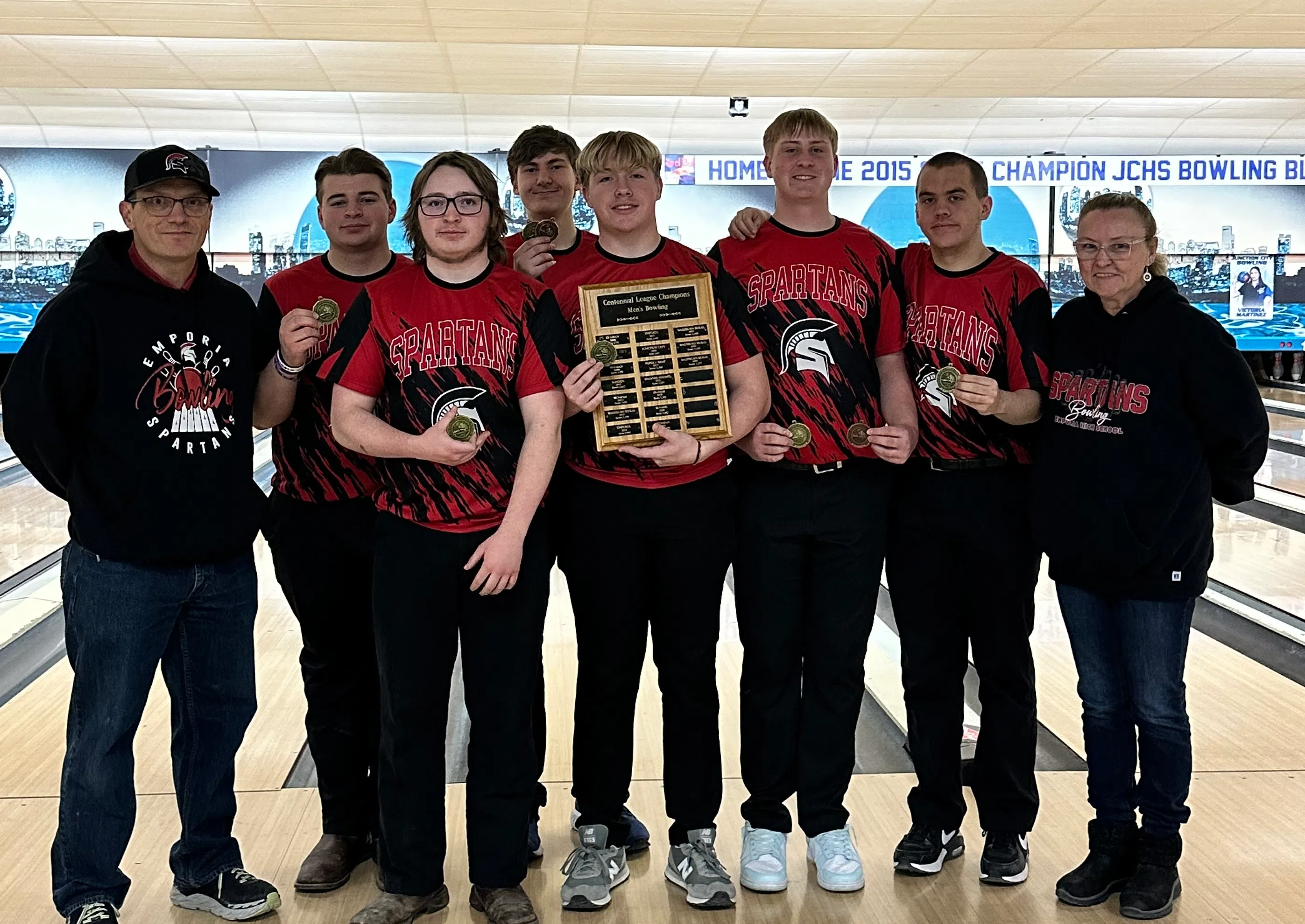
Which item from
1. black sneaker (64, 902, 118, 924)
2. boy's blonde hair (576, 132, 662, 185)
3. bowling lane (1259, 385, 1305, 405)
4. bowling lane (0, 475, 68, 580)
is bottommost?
bowling lane (1259, 385, 1305, 405)

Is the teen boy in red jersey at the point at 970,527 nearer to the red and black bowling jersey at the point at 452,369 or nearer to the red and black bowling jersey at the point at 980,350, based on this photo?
the red and black bowling jersey at the point at 980,350

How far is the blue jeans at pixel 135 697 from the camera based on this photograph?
2.30 meters

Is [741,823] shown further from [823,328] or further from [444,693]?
[823,328]

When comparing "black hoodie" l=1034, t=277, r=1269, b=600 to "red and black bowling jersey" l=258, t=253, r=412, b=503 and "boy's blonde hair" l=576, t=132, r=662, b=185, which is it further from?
"red and black bowling jersey" l=258, t=253, r=412, b=503

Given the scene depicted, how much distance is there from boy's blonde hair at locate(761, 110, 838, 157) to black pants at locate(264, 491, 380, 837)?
45.0 inches

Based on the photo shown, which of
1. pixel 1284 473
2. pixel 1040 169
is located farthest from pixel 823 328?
pixel 1040 169

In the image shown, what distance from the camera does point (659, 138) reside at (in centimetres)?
1145

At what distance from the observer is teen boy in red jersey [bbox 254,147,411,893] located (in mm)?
2543

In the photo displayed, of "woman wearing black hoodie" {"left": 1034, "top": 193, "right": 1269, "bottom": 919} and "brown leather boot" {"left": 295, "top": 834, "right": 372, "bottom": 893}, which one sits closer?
"woman wearing black hoodie" {"left": 1034, "top": 193, "right": 1269, "bottom": 919}

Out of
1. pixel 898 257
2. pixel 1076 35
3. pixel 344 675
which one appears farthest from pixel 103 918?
pixel 1076 35

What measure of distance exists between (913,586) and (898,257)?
733 millimetres

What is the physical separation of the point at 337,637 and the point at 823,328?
122 cm

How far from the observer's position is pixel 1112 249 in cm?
244

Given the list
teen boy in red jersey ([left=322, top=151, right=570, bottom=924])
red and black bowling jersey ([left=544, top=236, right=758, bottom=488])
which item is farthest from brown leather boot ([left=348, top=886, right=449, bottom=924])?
red and black bowling jersey ([left=544, top=236, right=758, bottom=488])
